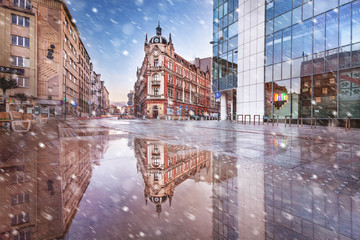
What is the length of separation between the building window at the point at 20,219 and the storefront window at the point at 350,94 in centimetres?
2009

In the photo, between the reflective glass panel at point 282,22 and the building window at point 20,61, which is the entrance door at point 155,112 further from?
the reflective glass panel at point 282,22

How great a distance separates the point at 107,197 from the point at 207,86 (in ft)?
231

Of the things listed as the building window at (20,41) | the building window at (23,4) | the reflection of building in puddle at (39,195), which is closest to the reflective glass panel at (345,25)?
the reflection of building in puddle at (39,195)

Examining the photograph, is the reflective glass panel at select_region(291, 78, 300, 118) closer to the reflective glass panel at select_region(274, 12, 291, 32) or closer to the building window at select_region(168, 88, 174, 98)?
the reflective glass panel at select_region(274, 12, 291, 32)

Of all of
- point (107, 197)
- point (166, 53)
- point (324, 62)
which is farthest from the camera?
point (166, 53)

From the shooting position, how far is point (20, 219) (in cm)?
133

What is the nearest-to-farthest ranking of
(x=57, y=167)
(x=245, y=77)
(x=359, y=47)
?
(x=57, y=167) → (x=359, y=47) → (x=245, y=77)

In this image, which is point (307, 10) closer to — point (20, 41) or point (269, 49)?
point (269, 49)

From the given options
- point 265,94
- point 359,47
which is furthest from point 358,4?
point 265,94

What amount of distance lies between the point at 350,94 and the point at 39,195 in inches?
803

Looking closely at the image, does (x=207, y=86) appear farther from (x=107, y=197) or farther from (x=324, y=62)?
(x=107, y=197)

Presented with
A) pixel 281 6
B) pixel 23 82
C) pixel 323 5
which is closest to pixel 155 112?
pixel 23 82

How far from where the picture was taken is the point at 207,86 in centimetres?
6944

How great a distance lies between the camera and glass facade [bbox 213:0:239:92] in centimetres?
2406
